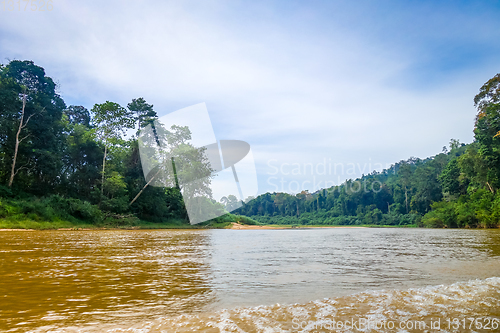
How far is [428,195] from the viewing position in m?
62.4

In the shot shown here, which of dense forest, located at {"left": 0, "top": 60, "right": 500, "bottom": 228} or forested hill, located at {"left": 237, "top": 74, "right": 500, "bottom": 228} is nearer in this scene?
dense forest, located at {"left": 0, "top": 60, "right": 500, "bottom": 228}

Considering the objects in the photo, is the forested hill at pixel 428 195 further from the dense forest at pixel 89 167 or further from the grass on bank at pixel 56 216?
the grass on bank at pixel 56 216

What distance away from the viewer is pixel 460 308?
319 cm

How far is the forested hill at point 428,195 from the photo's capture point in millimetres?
34031

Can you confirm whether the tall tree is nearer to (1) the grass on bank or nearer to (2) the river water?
(1) the grass on bank

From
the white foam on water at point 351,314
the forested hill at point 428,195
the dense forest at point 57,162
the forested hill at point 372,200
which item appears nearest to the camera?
the white foam on water at point 351,314

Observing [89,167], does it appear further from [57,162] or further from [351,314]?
[351,314]

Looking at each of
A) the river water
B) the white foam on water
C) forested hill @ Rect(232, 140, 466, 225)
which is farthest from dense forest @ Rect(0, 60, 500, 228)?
the white foam on water

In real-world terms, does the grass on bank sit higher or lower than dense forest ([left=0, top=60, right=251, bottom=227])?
lower

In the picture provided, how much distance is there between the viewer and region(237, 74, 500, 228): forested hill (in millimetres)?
34031

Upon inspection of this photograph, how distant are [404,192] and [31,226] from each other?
8426 centimetres

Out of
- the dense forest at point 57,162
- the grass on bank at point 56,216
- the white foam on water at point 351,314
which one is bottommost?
the white foam on water at point 351,314

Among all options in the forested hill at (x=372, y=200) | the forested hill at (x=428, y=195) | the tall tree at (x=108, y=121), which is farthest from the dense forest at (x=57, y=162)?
the forested hill at (x=372, y=200)

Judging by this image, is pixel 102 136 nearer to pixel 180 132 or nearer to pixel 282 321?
pixel 180 132
